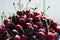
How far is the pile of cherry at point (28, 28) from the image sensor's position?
1.83ft

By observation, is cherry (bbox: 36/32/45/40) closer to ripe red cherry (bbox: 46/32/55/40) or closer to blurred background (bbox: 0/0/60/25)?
ripe red cherry (bbox: 46/32/55/40)

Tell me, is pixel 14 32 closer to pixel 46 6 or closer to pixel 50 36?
pixel 50 36

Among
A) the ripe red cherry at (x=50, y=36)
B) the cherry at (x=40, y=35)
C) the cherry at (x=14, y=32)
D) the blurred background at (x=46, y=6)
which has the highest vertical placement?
the cherry at (x=14, y=32)

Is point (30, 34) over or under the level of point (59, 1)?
over

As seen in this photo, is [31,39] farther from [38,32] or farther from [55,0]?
[55,0]

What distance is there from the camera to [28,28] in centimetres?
56

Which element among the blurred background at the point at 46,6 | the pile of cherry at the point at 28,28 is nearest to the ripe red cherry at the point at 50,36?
the pile of cherry at the point at 28,28

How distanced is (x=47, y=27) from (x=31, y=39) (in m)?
0.06

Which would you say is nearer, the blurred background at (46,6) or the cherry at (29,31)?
the cherry at (29,31)

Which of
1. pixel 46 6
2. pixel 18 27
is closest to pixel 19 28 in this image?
pixel 18 27

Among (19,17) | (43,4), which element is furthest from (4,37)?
(43,4)

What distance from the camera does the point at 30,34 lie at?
557mm

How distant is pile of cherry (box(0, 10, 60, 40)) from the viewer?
1.83 ft

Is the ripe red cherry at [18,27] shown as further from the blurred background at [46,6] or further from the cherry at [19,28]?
the blurred background at [46,6]
